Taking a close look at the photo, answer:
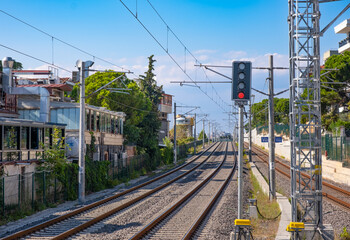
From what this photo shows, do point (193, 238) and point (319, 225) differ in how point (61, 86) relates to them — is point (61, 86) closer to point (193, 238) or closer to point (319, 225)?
point (193, 238)

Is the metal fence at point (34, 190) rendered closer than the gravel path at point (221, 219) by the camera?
No

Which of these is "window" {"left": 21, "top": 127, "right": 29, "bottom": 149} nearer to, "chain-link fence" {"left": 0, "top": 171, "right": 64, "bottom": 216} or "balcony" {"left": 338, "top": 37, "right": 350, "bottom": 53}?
"chain-link fence" {"left": 0, "top": 171, "right": 64, "bottom": 216}

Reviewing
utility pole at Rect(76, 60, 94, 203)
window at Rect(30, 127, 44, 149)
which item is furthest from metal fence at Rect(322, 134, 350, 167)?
window at Rect(30, 127, 44, 149)

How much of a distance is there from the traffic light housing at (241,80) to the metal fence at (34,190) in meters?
11.1

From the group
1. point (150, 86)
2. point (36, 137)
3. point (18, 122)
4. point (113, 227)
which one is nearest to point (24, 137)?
point (18, 122)

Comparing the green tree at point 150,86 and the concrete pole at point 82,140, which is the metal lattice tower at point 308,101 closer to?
the concrete pole at point 82,140

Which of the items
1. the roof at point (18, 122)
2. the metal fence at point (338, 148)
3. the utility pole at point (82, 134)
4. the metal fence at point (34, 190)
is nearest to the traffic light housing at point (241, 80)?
the metal fence at point (34, 190)

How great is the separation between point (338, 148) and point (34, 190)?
21806mm

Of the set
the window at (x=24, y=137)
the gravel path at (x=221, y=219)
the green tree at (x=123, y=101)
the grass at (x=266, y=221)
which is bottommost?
the gravel path at (x=221, y=219)

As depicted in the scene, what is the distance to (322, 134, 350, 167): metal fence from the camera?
29.0 meters

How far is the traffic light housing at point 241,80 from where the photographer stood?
10.3 metres

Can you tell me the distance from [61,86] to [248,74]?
32.6 metres

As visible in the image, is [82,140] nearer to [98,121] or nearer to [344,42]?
[98,121]

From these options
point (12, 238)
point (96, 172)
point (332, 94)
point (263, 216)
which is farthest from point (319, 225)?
point (332, 94)
